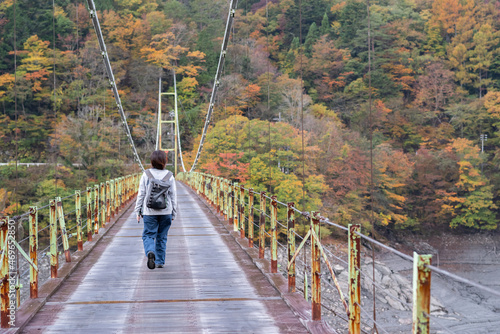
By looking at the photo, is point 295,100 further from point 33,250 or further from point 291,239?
point 33,250

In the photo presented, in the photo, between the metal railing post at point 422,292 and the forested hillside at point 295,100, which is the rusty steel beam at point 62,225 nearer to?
the metal railing post at point 422,292

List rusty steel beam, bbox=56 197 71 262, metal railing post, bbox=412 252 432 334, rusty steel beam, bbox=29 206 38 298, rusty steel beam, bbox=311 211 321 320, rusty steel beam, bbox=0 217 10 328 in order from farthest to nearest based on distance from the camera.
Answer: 1. rusty steel beam, bbox=56 197 71 262
2. rusty steel beam, bbox=29 206 38 298
3. rusty steel beam, bbox=311 211 321 320
4. rusty steel beam, bbox=0 217 10 328
5. metal railing post, bbox=412 252 432 334

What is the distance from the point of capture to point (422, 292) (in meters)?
1.66

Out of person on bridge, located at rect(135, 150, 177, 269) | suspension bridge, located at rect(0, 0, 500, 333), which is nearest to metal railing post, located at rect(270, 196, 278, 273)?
suspension bridge, located at rect(0, 0, 500, 333)

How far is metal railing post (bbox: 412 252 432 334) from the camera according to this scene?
5.37ft

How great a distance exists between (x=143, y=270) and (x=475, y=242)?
102 feet

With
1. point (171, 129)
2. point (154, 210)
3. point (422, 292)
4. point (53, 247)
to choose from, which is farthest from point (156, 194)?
point (171, 129)

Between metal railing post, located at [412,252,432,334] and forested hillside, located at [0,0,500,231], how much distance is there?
66.0 feet

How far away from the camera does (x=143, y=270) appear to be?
4629mm

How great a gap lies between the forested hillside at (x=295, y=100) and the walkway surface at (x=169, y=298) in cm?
1718

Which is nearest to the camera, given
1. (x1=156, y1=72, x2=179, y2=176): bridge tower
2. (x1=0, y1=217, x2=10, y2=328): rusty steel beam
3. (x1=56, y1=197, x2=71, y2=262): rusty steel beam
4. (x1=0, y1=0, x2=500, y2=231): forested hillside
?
(x1=0, y1=217, x2=10, y2=328): rusty steel beam

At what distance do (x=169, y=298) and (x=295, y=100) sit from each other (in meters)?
30.5

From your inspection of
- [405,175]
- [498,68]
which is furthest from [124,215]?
[498,68]

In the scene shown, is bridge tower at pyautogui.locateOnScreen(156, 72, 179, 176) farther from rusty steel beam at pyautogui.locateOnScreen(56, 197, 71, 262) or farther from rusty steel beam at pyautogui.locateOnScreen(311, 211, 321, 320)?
rusty steel beam at pyautogui.locateOnScreen(311, 211, 321, 320)
